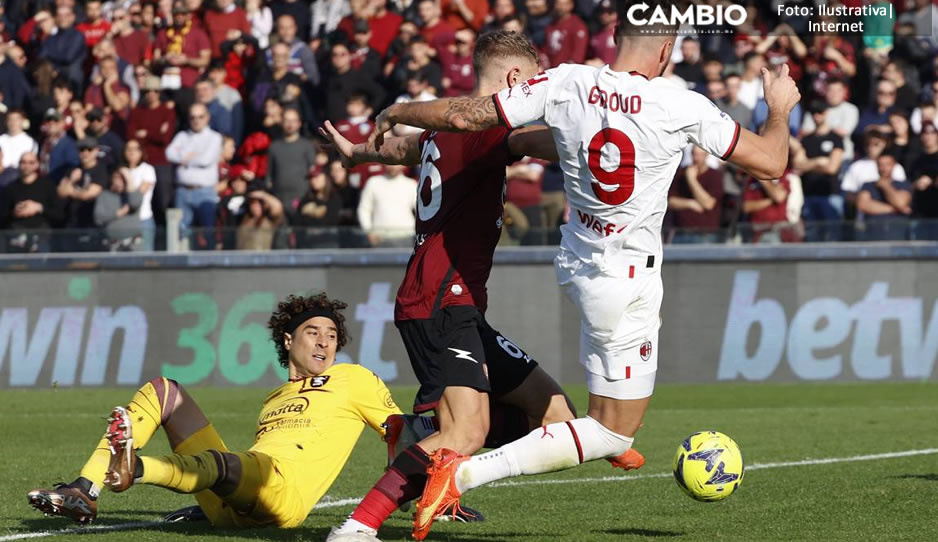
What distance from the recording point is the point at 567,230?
6590 millimetres

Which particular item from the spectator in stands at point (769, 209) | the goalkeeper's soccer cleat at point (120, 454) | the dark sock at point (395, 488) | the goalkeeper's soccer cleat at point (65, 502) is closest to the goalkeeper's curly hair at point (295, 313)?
the dark sock at point (395, 488)

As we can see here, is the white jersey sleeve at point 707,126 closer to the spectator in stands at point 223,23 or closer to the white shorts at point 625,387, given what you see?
the white shorts at point 625,387

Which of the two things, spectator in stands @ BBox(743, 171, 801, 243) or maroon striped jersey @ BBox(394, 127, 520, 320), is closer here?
maroon striped jersey @ BBox(394, 127, 520, 320)

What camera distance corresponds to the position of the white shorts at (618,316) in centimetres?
632

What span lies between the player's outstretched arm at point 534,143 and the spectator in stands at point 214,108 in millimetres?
12522

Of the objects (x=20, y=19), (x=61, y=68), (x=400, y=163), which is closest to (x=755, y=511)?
(x=400, y=163)

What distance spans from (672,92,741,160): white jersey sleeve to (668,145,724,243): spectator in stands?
35.9 feet

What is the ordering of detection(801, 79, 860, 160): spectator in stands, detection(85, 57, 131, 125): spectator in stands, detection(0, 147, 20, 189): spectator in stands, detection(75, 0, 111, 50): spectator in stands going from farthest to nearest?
detection(75, 0, 111, 50): spectator in stands, detection(85, 57, 131, 125): spectator in stands, detection(0, 147, 20, 189): spectator in stands, detection(801, 79, 860, 160): spectator in stands

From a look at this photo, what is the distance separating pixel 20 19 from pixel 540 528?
695 inches

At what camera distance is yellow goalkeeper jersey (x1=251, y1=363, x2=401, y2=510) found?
719 cm

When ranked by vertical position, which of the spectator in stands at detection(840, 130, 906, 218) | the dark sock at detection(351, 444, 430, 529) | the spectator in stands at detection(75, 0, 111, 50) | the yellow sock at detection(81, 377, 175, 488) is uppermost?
the spectator in stands at detection(75, 0, 111, 50)

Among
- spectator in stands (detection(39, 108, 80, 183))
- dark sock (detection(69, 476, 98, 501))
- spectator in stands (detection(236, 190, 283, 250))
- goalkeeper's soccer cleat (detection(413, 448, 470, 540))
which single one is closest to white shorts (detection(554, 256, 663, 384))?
goalkeeper's soccer cleat (detection(413, 448, 470, 540))

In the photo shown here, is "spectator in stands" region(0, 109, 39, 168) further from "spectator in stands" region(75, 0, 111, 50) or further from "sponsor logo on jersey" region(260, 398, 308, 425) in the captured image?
"sponsor logo on jersey" region(260, 398, 308, 425)

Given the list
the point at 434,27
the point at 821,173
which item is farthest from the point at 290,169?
the point at 821,173
